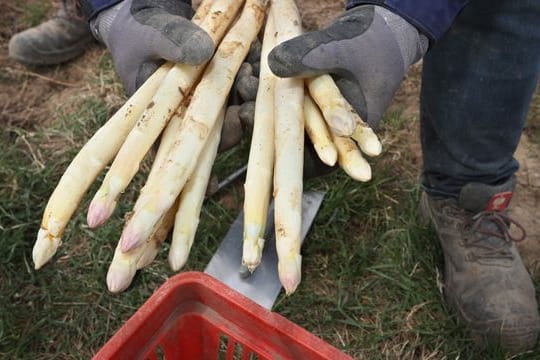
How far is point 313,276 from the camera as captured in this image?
6.38 ft

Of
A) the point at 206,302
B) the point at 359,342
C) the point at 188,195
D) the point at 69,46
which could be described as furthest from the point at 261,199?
the point at 69,46

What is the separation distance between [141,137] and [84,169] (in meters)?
0.13

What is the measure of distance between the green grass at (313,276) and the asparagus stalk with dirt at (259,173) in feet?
2.52

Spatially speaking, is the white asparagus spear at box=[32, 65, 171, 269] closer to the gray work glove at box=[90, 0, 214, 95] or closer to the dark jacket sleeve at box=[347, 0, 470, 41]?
the gray work glove at box=[90, 0, 214, 95]

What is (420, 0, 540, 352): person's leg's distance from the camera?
1.62 metres

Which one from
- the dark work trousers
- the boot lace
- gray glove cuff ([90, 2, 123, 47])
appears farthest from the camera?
the boot lace

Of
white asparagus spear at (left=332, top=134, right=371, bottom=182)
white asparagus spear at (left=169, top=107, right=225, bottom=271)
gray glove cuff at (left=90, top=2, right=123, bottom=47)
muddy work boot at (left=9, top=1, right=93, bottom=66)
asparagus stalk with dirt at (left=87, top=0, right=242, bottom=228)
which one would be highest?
gray glove cuff at (left=90, top=2, right=123, bottom=47)

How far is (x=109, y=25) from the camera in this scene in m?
1.45

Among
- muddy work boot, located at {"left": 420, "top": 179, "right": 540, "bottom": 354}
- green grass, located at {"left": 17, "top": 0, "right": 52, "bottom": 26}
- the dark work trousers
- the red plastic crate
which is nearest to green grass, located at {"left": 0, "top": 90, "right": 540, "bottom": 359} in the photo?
→ muddy work boot, located at {"left": 420, "top": 179, "right": 540, "bottom": 354}

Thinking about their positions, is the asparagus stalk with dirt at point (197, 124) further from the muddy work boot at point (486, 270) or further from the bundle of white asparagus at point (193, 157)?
the muddy work boot at point (486, 270)

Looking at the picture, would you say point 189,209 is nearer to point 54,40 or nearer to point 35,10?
point 54,40

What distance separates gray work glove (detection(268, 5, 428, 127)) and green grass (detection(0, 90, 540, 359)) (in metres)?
0.77

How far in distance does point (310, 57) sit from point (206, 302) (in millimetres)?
538

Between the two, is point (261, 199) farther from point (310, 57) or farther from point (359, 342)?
point (359, 342)
